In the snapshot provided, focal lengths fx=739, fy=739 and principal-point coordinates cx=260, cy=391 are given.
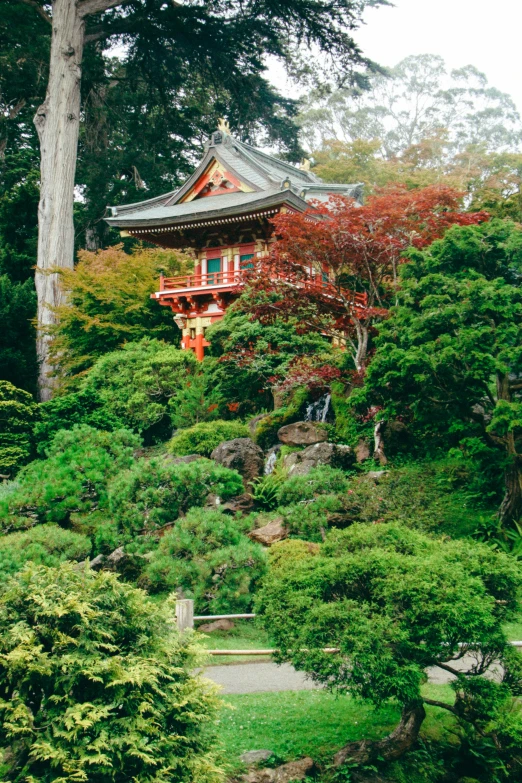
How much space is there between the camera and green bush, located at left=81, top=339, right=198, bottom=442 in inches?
766

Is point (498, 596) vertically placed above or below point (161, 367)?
below

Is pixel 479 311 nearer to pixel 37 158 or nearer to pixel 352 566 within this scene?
pixel 352 566

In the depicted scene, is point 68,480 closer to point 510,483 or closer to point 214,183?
point 510,483

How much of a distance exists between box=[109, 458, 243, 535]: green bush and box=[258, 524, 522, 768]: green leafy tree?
5.34 m

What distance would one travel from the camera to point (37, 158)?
32062 mm

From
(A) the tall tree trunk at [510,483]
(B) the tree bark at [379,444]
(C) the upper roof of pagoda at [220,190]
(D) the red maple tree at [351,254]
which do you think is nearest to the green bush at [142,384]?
(D) the red maple tree at [351,254]

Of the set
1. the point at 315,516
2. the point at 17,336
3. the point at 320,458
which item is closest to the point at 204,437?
the point at 320,458

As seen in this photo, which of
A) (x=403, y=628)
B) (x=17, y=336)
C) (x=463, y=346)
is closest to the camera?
(x=403, y=628)

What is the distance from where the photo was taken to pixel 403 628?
6473mm

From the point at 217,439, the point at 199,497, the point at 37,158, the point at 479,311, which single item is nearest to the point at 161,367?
the point at 217,439

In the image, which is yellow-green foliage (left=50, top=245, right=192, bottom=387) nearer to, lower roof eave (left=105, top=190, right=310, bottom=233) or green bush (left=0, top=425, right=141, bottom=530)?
lower roof eave (left=105, top=190, right=310, bottom=233)

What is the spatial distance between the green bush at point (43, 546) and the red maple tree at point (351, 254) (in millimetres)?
7524

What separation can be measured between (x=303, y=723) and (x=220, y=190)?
790 inches

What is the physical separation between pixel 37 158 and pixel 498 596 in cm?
3019
